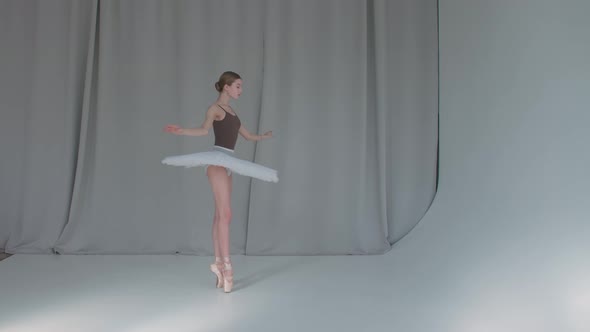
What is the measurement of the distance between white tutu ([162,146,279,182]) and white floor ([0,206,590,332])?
0.70 meters

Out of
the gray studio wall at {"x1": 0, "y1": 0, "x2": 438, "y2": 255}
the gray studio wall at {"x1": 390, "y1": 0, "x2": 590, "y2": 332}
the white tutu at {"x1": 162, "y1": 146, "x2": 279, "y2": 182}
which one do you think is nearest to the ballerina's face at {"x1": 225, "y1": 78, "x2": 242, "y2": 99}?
the white tutu at {"x1": 162, "y1": 146, "x2": 279, "y2": 182}

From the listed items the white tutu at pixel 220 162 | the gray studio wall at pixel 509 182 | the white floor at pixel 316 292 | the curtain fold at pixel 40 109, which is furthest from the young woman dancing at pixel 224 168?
the curtain fold at pixel 40 109

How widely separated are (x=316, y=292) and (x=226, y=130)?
3.61 feet

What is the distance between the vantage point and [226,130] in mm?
3043

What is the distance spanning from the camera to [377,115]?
4.14m

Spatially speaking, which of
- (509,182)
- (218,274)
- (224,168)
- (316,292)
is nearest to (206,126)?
(224,168)

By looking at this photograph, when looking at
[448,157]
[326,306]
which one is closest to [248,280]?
[326,306]

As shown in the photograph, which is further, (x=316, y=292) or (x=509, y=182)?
(x=509, y=182)

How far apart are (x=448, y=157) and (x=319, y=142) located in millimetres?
1054

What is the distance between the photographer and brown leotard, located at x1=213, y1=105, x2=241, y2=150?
3.03 metres

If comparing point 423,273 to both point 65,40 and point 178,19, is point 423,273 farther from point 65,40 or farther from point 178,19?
point 65,40

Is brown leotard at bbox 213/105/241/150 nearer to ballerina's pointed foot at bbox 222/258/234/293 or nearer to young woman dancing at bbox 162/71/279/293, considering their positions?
young woman dancing at bbox 162/71/279/293

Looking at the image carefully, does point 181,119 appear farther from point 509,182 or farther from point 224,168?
point 509,182

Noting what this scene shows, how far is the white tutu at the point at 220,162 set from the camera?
9.55 ft
